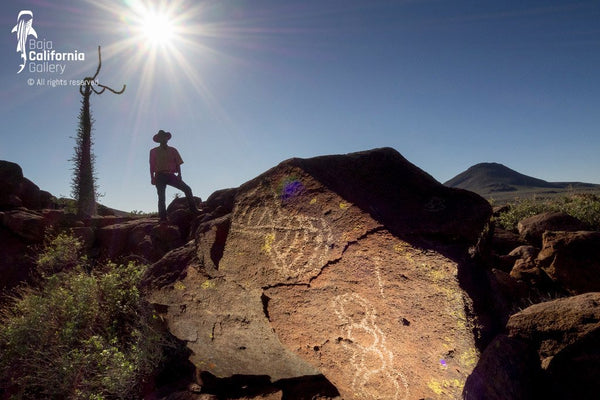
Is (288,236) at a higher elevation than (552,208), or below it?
below

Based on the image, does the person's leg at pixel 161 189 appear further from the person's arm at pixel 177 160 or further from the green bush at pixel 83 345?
the green bush at pixel 83 345

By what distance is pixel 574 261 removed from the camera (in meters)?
3.85

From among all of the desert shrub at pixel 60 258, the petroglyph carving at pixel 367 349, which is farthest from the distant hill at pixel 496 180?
the petroglyph carving at pixel 367 349

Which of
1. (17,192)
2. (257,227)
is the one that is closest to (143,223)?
(17,192)

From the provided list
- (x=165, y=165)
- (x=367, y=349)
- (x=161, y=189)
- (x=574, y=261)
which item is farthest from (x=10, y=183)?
(x=574, y=261)

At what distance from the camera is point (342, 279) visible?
2154 millimetres

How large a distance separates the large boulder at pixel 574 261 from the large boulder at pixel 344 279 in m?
2.97

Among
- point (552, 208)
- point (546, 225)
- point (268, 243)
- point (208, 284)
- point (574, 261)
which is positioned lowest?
point (574, 261)

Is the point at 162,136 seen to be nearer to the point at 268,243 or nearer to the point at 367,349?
the point at 268,243

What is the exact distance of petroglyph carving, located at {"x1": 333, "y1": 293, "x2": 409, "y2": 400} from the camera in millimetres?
2125

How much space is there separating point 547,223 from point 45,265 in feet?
36.9

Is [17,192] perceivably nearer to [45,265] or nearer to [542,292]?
[45,265]

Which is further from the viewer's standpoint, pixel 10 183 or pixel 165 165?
pixel 10 183

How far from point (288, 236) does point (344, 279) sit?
0.53 metres
